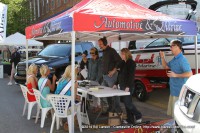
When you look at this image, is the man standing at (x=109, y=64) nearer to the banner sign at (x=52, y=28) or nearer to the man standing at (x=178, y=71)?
the banner sign at (x=52, y=28)

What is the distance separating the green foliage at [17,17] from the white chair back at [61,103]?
2708 centimetres

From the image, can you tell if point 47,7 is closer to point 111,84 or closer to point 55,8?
point 55,8

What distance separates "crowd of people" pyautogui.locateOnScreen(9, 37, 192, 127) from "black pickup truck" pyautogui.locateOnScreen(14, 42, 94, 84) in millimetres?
2469

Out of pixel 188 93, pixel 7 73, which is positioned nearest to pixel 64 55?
pixel 188 93

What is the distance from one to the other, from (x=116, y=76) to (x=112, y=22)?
217 centimetres

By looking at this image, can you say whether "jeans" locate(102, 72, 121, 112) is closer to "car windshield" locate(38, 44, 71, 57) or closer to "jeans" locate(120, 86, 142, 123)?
"jeans" locate(120, 86, 142, 123)

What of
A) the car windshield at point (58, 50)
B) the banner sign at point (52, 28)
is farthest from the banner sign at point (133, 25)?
the car windshield at point (58, 50)

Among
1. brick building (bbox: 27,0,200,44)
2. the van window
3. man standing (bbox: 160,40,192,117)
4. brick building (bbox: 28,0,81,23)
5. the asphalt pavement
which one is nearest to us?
man standing (bbox: 160,40,192,117)

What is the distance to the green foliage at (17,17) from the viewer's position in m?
30.8

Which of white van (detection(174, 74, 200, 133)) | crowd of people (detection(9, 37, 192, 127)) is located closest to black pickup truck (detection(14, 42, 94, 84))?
crowd of people (detection(9, 37, 192, 127))

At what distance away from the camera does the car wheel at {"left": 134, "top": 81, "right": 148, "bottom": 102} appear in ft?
29.9

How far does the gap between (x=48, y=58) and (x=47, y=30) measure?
15.6 ft

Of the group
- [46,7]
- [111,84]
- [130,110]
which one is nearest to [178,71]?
[130,110]

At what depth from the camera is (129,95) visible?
6.27 meters
